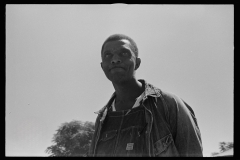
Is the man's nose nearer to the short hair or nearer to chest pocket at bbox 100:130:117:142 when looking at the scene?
the short hair

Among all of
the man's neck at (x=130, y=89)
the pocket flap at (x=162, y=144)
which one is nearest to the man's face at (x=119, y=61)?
the man's neck at (x=130, y=89)

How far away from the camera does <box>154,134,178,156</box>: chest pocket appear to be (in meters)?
2.69

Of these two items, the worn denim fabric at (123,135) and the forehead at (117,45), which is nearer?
the worn denim fabric at (123,135)

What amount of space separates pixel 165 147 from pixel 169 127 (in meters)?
0.26

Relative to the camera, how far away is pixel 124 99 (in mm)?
3383

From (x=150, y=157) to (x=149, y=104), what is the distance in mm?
670

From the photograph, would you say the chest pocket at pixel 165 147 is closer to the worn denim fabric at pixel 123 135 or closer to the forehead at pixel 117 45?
the worn denim fabric at pixel 123 135

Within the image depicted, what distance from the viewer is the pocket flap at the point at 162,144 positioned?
270 centimetres

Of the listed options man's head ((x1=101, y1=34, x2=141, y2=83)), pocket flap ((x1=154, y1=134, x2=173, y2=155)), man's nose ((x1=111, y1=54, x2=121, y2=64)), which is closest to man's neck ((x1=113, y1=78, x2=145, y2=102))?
man's head ((x1=101, y1=34, x2=141, y2=83))

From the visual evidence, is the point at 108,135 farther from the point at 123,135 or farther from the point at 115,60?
the point at 115,60

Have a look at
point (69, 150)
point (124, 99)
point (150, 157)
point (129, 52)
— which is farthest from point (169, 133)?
→ point (69, 150)

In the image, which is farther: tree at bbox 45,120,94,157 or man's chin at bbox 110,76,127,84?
tree at bbox 45,120,94,157

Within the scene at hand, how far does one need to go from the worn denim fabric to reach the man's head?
1.52 ft

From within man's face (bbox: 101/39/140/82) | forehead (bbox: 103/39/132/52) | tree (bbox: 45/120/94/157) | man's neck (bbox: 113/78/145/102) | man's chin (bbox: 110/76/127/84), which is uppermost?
forehead (bbox: 103/39/132/52)
